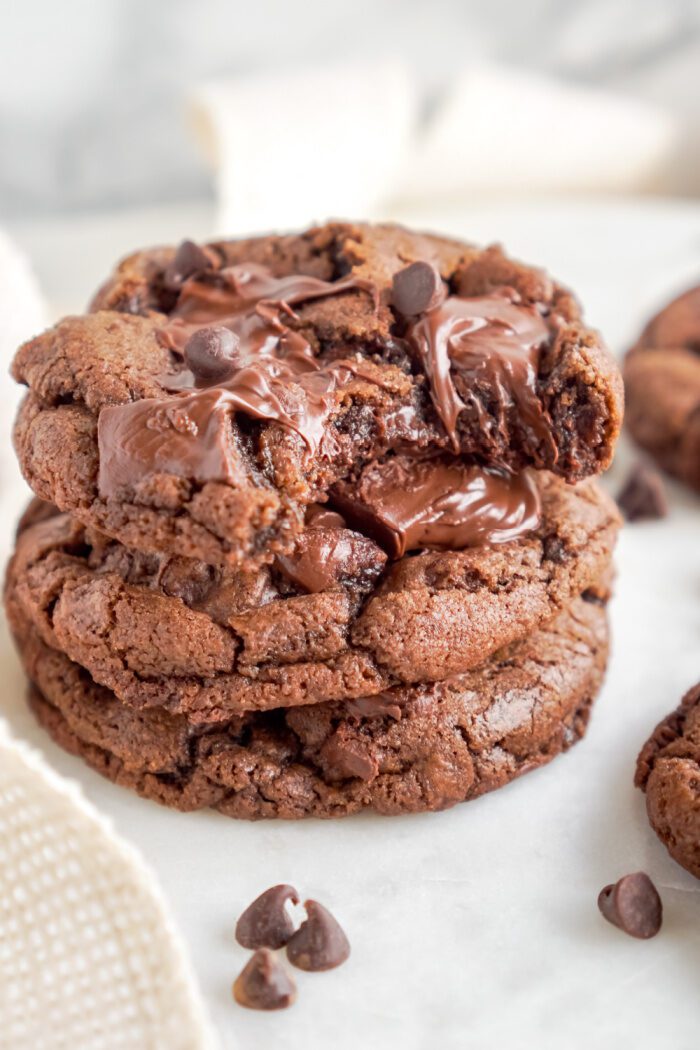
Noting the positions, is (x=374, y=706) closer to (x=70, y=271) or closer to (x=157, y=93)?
(x=70, y=271)

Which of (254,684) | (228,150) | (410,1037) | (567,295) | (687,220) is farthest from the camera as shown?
(687,220)

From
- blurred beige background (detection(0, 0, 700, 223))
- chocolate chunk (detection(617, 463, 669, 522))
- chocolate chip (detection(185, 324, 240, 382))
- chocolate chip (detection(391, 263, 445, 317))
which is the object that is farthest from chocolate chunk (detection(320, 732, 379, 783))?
blurred beige background (detection(0, 0, 700, 223))

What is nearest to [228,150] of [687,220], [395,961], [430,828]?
[687,220]

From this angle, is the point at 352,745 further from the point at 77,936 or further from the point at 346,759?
the point at 77,936

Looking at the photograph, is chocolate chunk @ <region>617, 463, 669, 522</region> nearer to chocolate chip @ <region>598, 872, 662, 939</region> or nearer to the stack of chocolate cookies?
the stack of chocolate cookies

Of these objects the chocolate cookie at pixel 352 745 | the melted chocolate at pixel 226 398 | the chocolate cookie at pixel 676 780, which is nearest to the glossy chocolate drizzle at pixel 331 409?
the melted chocolate at pixel 226 398

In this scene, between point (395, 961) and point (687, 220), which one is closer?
point (395, 961)
